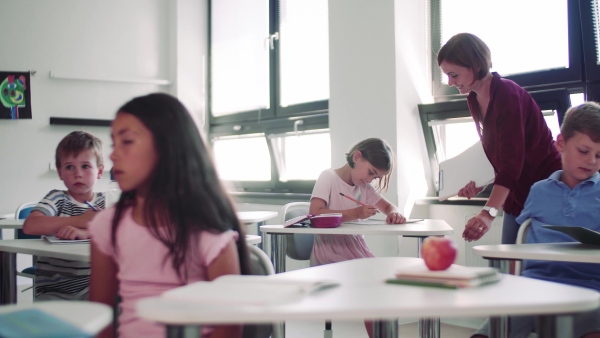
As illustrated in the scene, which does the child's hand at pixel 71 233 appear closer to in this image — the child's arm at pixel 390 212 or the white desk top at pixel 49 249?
the white desk top at pixel 49 249

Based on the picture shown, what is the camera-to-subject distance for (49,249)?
6.49 ft

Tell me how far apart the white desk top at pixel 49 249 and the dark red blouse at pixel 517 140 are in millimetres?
1513

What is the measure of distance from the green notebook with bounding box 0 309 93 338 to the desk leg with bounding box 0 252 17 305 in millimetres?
1390

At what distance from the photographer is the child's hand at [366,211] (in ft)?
9.12

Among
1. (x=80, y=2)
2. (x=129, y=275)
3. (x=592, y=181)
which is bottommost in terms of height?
(x=129, y=275)

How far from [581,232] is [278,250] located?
1.42m

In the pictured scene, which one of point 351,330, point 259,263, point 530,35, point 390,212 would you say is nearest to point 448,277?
point 259,263

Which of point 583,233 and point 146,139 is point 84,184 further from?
point 583,233

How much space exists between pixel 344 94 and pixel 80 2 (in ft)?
9.69

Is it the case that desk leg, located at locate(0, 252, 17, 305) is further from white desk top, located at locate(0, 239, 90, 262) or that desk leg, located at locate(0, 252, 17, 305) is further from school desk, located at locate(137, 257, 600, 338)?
school desk, located at locate(137, 257, 600, 338)

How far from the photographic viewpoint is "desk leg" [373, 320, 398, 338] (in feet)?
5.56

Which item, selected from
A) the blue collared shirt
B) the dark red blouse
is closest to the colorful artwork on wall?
the dark red blouse

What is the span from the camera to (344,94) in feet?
13.5

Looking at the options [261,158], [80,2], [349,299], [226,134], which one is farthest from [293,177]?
[349,299]
